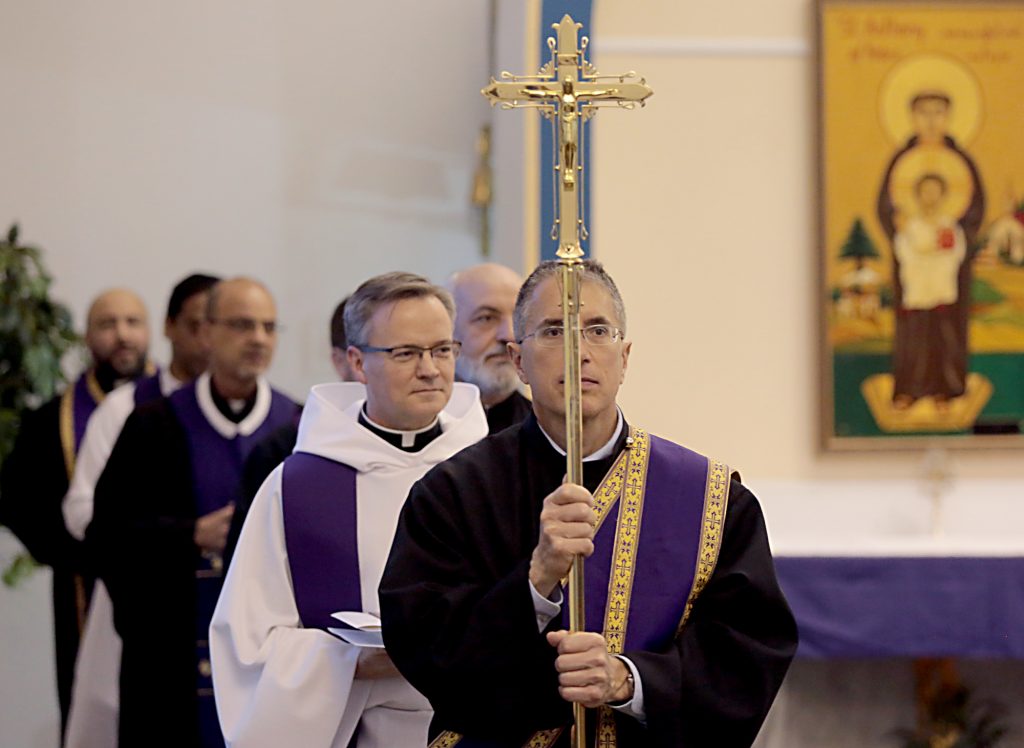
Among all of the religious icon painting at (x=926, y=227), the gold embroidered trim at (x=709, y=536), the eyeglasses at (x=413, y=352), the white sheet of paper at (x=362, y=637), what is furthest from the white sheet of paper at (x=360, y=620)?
the religious icon painting at (x=926, y=227)

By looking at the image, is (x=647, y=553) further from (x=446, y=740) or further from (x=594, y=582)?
(x=446, y=740)

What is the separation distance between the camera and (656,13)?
7.29m

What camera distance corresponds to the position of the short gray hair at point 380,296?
3.98 meters

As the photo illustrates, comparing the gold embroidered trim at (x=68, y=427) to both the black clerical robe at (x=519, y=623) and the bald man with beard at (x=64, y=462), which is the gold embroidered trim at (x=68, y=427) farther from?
the black clerical robe at (x=519, y=623)

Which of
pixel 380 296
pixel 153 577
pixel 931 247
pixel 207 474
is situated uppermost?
pixel 931 247

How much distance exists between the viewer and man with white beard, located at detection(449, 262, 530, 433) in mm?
4949

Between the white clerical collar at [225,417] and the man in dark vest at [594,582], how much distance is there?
2.60 m

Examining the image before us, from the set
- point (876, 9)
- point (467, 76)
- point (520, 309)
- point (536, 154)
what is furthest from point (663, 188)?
point (520, 309)

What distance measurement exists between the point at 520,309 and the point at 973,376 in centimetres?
485

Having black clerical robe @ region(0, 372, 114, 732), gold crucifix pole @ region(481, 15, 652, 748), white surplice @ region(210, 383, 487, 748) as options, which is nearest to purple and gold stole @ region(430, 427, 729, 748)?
gold crucifix pole @ region(481, 15, 652, 748)

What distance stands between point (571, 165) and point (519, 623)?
0.87 m

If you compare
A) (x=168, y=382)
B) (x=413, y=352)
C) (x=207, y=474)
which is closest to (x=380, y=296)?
(x=413, y=352)

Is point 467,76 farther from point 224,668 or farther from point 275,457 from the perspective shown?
point 224,668

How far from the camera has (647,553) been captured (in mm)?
3100
